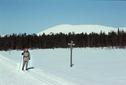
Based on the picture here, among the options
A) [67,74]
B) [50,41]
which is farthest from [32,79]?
[50,41]

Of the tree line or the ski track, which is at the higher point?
the tree line

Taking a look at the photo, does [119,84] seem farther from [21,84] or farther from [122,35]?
[122,35]

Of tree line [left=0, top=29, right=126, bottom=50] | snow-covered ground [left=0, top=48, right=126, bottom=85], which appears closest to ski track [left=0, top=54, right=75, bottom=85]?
snow-covered ground [left=0, top=48, right=126, bottom=85]

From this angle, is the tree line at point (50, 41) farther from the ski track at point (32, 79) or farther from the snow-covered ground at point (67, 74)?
the ski track at point (32, 79)

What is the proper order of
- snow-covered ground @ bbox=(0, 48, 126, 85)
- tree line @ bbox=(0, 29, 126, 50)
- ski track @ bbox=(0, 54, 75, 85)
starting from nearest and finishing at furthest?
ski track @ bbox=(0, 54, 75, 85), snow-covered ground @ bbox=(0, 48, 126, 85), tree line @ bbox=(0, 29, 126, 50)

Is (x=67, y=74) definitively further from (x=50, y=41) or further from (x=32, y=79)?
(x=50, y=41)

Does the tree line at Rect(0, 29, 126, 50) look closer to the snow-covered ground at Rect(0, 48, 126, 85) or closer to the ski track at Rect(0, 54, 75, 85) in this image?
the snow-covered ground at Rect(0, 48, 126, 85)

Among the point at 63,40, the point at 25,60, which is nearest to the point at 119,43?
the point at 63,40

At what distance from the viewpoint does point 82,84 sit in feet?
42.6

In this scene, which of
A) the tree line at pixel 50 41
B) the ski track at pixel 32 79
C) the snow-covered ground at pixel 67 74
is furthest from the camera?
the tree line at pixel 50 41

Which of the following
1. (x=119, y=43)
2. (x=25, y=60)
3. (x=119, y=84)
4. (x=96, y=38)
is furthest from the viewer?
(x=96, y=38)

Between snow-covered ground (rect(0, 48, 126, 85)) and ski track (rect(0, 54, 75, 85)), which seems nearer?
ski track (rect(0, 54, 75, 85))

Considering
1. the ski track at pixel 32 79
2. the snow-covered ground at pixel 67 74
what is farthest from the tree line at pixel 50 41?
the ski track at pixel 32 79

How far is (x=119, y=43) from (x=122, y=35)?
4.29 metres
